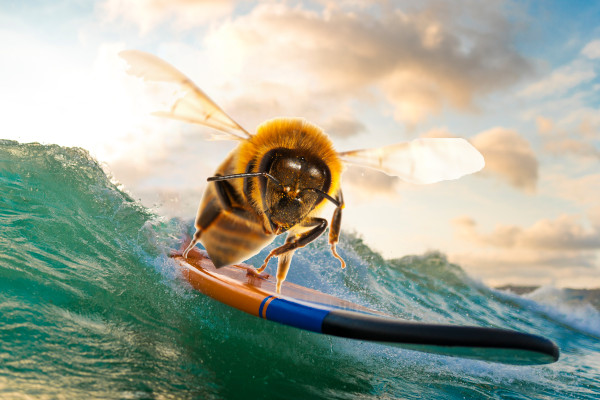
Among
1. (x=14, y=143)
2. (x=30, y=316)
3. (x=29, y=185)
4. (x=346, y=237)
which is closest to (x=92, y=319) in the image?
(x=30, y=316)

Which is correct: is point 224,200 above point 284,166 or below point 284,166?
below

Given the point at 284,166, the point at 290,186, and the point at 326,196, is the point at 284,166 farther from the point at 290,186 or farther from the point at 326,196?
the point at 326,196

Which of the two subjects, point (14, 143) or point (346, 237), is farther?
point (346, 237)

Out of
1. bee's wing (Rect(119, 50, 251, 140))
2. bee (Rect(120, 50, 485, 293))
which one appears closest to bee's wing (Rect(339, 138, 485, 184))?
bee (Rect(120, 50, 485, 293))

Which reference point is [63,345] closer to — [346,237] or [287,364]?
[287,364]

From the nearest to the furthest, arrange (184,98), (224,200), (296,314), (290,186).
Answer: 1. (290,186)
2. (184,98)
3. (224,200)
4. (296,314)

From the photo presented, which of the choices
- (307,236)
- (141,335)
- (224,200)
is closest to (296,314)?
(307,236)
